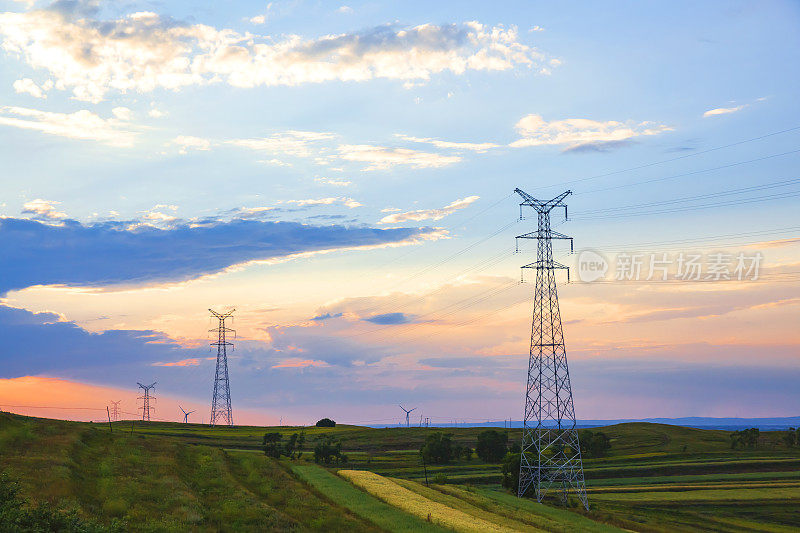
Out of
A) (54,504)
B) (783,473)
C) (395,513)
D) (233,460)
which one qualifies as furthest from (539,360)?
(783,473)

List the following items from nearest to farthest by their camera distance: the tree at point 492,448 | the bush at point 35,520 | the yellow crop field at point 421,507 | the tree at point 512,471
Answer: the bush at point 35,520
the yellow crop field at point 421,507
the tree at point 512,471
the tree at point 492,448

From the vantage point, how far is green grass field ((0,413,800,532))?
5112 cm

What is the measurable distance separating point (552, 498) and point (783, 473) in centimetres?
7648

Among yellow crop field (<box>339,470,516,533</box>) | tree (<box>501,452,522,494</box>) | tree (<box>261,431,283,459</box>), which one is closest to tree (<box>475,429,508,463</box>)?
tree (<box>261,431,283,459</box>)

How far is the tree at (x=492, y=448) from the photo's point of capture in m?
182

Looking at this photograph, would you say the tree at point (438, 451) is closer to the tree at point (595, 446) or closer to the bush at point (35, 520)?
the tree at point (595, 446)

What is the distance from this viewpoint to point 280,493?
219ft

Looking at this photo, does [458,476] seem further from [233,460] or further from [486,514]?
[486,514]

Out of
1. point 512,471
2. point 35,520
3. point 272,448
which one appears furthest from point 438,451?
point 35,520

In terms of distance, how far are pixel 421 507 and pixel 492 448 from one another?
120714 millimetres

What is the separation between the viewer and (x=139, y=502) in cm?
5256

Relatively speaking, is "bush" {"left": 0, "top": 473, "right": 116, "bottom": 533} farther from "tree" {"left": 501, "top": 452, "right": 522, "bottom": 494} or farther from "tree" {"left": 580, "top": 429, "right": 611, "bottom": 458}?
"tree" {"left": 580, "top": 429, "right": 611, "bottom": 458}

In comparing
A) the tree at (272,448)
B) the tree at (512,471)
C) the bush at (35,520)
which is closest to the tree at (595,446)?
the tree at (512,471)

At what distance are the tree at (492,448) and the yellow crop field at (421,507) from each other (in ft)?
310
